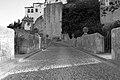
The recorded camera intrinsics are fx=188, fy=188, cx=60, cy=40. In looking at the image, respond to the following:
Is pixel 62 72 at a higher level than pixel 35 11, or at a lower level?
lower

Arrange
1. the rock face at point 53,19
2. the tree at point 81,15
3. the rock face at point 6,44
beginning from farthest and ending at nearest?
the rock face at point 53,19 < the tree at point 81,15 < the rock face at point 6,44

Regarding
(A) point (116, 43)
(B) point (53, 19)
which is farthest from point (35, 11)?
(A) point (116, 43)

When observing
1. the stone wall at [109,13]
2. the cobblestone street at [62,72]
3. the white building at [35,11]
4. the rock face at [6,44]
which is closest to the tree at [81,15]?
the stone wall at [109,13]

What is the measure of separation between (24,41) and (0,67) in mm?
7978

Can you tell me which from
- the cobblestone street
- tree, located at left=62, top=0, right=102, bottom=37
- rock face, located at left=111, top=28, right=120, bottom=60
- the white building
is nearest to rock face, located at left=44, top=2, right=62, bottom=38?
tree, located at left=62, top=0, right=102, bottom=37

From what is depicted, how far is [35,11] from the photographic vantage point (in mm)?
84438

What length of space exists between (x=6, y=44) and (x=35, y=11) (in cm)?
7646

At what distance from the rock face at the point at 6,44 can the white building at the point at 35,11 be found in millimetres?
73759

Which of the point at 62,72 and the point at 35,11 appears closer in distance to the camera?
the point at 62,72

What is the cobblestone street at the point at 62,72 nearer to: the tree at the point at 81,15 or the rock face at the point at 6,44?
the rock face at the point at 6,44

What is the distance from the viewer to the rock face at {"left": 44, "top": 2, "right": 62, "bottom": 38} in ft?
198

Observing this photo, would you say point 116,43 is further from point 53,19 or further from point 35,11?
point 35,11

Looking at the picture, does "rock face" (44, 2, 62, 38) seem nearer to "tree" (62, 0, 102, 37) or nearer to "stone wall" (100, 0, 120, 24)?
"tree" (62, 0, 102, 37)

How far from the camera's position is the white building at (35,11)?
84.0 metres
